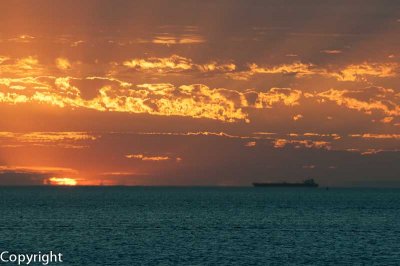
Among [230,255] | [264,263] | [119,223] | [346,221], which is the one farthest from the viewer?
[346,221]

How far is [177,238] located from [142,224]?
37145 mm

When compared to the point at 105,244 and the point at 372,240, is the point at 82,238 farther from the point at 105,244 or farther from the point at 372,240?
the point at 372,240

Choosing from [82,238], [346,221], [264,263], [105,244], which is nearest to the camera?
[264,263]

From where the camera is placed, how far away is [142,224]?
17012 centimetres

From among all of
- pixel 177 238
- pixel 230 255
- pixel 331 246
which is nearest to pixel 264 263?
pixel 230 255

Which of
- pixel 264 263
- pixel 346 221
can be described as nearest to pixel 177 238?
pixel 264 263

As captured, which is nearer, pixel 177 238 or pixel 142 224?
pixel 177 238

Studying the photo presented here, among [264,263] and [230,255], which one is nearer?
[264,263]

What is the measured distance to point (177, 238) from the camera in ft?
440

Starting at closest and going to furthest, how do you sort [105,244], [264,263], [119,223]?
[264,263] → [105,244] → [119,223]

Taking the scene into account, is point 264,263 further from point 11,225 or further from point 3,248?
point 11,225

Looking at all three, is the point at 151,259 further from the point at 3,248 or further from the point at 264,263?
the point at 3,248

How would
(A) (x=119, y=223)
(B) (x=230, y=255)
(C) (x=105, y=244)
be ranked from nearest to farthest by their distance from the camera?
1. (B) (x=230, y=255)
2. (C) (x=105, y=244)
3. (A) (x=119, y=223)

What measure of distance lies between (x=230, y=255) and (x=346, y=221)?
287 feet
